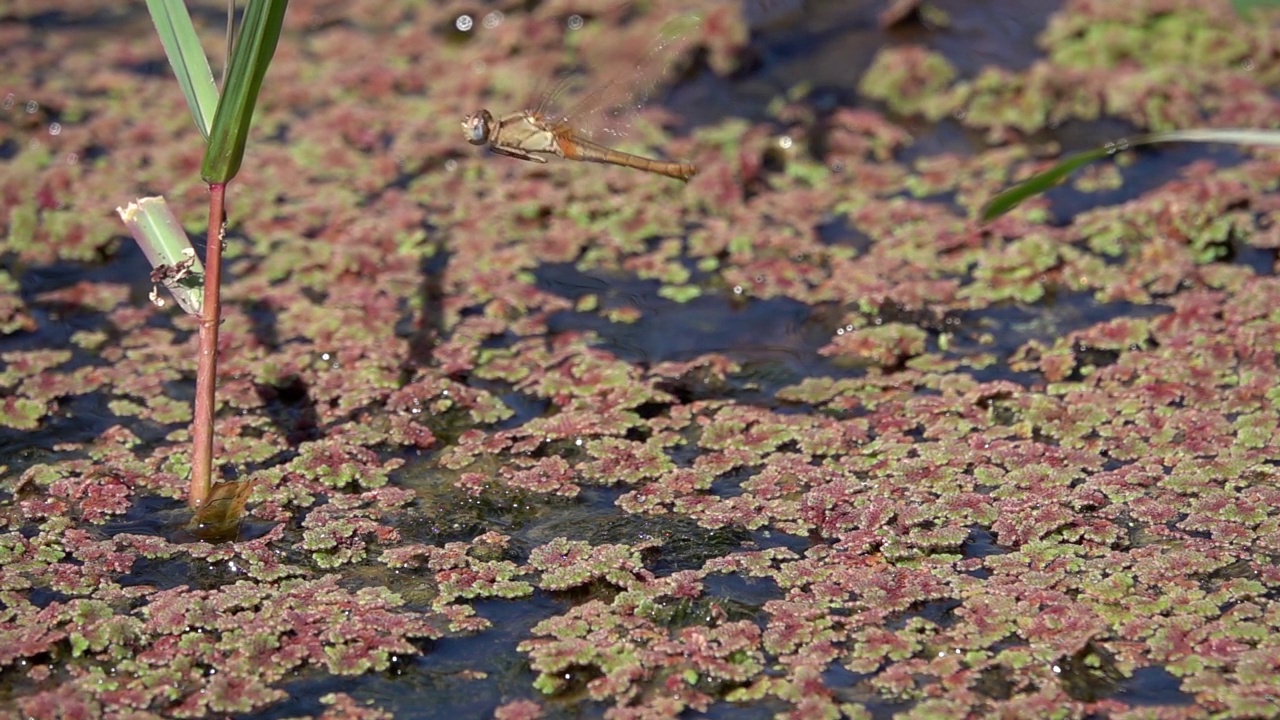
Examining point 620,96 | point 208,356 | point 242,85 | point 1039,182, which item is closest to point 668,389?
point 620,96

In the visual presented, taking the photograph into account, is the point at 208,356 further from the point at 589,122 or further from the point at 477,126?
the point at 589,122

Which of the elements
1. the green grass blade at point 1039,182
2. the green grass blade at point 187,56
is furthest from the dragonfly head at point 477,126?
the green grass blade at point 1039,182

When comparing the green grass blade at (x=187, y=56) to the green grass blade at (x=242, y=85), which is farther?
the green grass blade at (x=187, y=56)

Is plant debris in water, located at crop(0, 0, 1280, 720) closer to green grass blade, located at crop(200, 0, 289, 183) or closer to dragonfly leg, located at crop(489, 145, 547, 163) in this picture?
dragonfly leg, located at crop(489, 145, 547, 163)

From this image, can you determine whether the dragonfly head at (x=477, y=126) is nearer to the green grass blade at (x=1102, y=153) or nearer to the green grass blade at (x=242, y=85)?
the green grass blade at (x=242, y=85)

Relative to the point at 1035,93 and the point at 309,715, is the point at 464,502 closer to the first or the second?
the point at 309,715

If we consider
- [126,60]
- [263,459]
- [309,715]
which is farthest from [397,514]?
[126,60]
